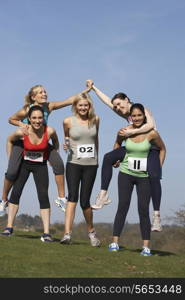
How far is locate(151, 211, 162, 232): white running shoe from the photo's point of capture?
25.3ft

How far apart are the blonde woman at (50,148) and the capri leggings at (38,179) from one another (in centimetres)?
10

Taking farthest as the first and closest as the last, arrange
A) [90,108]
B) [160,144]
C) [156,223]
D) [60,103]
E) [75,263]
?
[60,103] < [90,108] < [160,144] < [156,223] < [75,263]

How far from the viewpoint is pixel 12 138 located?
29.1ft

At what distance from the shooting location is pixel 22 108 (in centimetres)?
904

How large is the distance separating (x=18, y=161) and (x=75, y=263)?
267 cm

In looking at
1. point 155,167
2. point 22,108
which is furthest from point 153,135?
point 22,108

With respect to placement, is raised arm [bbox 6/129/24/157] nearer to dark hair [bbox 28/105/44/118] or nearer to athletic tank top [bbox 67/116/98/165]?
dark hair [bbox 28/105/44/118]

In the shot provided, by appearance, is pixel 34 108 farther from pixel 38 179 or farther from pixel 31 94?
pixel 38 179

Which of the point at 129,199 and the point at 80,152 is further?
the point at 80,152

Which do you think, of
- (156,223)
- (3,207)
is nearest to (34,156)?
(3,207)

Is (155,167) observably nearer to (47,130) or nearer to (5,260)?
(47,130)

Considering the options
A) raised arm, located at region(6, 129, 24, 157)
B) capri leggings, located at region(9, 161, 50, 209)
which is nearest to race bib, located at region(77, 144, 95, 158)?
capri leggings, located at region(9, 161, 50, 209)

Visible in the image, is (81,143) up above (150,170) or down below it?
above

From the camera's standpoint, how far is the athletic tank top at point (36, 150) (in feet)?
28.4
